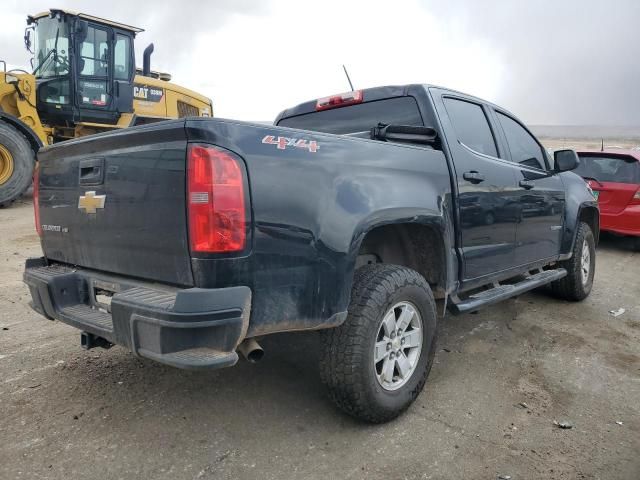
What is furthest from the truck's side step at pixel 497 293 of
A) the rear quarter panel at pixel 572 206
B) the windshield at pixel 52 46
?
the windshield at pixel 52 46

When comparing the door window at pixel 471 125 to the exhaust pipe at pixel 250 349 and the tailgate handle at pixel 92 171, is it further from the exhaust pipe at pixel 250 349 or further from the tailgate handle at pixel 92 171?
the tailgate handle at pixel 92 171

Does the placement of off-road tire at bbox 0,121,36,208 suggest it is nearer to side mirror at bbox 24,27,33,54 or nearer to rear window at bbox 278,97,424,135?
side mirror at bbox 24,27,33,54

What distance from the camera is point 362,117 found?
4.13 m

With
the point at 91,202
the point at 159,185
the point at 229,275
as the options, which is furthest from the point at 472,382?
the point at 91,202

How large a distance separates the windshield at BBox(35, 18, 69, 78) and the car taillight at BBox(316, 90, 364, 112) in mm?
8119

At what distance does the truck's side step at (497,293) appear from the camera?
3602mm

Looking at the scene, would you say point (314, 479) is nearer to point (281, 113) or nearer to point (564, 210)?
point (281, 113)

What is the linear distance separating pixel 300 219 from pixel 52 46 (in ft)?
33.8

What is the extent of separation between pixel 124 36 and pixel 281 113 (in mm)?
8024

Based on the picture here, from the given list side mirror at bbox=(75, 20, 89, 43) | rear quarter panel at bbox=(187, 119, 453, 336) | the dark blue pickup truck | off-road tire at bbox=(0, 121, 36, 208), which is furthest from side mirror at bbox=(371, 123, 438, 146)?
side mirror at bbox=(75, 20, 89, 43)

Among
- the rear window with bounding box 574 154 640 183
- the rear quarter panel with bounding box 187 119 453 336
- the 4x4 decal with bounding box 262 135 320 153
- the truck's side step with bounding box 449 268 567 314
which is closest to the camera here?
the rear quarter panel with bounding box 187 119 453 336

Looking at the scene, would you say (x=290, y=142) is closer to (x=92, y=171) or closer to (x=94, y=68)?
(x=92, y=171)

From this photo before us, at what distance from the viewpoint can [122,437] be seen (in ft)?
8.96

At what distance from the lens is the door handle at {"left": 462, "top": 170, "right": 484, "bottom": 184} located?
363 cm
